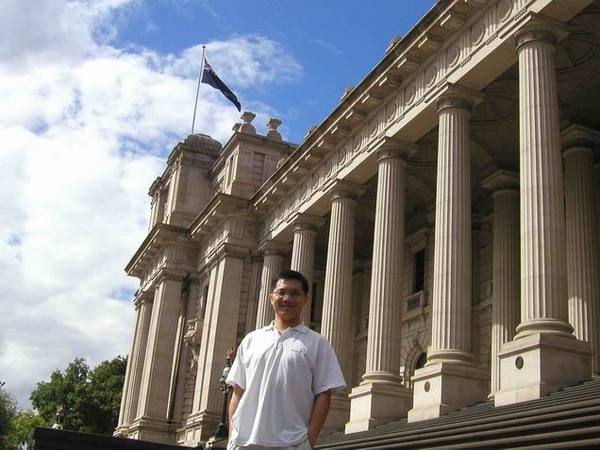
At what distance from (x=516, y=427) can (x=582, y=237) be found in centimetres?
1037

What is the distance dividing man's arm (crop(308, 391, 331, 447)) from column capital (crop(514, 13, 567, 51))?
13.3 metres

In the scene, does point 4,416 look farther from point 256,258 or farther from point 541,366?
point 541,366

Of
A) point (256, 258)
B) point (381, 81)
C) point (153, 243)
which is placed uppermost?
point (153, 243)

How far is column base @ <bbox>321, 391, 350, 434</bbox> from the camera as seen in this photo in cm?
2234

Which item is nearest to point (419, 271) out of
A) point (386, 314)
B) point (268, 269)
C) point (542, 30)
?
point (268, 269)

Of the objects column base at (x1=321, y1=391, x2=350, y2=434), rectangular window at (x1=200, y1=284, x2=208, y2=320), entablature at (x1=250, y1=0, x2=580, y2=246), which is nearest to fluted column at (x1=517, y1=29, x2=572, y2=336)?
entablature at (x1=250, y1=0, x2=580, y2=246)

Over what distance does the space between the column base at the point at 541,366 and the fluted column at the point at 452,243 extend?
107 inches

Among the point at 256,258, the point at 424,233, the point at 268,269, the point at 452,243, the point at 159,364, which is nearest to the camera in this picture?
the point at 452,243

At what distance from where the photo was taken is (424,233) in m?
29.5

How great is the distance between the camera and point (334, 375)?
16.2 ft

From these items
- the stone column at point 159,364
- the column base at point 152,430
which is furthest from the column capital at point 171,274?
the column base at point 152,430

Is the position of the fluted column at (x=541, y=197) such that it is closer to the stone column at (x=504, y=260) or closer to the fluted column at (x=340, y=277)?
the stone column at (x=504, y=260)

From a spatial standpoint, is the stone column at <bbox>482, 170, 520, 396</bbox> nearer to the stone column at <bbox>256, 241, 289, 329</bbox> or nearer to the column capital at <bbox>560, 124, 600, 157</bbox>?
the column capital at <bbox>560, 124, 600, 157</bbox>

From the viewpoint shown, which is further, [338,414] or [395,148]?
[338,414]
